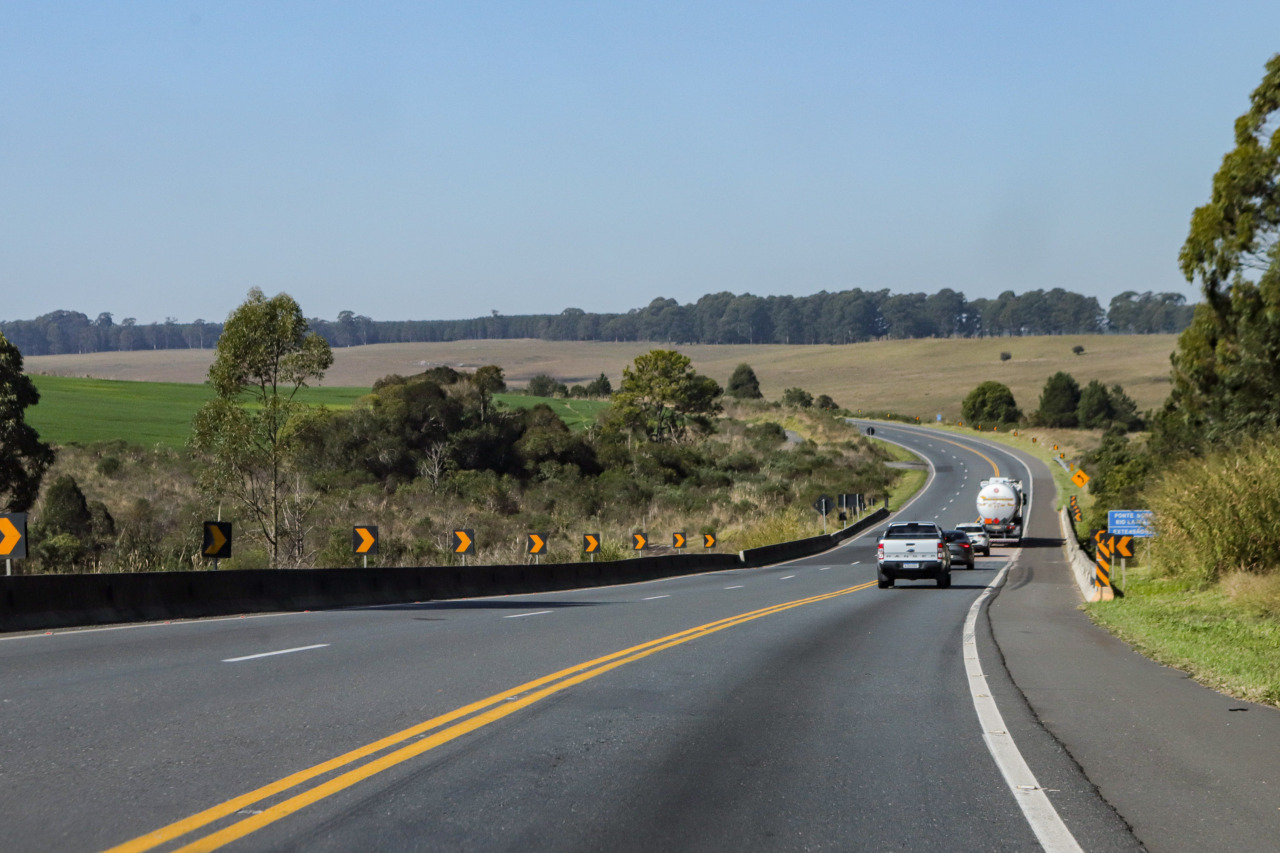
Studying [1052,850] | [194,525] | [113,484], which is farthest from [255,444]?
[1052,850]

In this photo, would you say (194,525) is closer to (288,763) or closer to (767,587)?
(767,587)

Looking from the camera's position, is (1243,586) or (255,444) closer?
(1243,586)

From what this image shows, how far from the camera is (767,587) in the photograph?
98.7 feet

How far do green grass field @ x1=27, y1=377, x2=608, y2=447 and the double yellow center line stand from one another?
44.1 meters

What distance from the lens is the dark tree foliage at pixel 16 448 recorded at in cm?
3844

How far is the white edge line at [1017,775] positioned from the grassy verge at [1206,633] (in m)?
2.21

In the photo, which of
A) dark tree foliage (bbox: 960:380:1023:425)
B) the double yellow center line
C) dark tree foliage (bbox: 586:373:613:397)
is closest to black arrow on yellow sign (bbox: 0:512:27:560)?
the double yellow center line

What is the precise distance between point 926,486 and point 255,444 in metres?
56.5

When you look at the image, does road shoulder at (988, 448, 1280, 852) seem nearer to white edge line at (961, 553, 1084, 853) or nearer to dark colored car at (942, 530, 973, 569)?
white edge line at (961, 553, 1084, 853)

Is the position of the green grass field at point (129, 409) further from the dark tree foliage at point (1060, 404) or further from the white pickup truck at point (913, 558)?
the dark tree foliage at point (1060, 404)

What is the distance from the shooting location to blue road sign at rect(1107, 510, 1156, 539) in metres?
→ 26.4

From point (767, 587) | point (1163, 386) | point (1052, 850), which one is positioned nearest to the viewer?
point (1052, 850)

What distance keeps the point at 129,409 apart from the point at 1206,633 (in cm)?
7637

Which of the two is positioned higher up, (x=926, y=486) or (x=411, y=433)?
(x=411, y=433)
